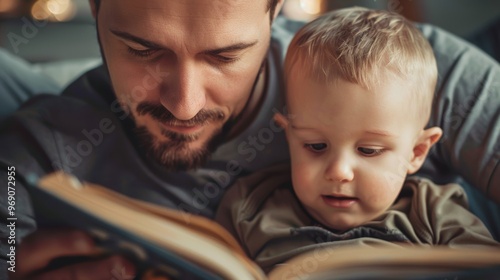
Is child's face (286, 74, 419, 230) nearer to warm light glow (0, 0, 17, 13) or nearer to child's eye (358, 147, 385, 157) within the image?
child's eye (358, 147, 385, 157)

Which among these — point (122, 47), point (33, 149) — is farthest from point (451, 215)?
point (33, 149)

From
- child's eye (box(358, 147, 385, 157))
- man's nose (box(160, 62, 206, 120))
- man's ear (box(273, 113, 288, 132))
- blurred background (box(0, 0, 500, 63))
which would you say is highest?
man's nose (box(160, 62, 206, 120))

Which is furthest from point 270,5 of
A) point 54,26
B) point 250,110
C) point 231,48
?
point 54,26

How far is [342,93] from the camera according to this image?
89cm

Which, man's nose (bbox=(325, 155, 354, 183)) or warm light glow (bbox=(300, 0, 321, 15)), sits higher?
man's nose (bbox=(325, 155, 354, 183))

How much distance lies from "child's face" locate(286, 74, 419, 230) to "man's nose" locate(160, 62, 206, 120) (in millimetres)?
149

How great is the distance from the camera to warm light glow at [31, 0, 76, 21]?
2.33m

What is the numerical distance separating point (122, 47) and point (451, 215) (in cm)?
56

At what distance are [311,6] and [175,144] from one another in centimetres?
126

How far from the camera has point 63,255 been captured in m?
0.79

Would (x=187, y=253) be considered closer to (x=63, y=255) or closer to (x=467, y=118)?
(x=63, y=255)

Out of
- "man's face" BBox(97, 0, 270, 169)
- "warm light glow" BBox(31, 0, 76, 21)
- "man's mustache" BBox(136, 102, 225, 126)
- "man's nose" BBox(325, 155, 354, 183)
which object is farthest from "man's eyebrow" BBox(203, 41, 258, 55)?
"warm light glow" BBox(31, 0, 76, 21)

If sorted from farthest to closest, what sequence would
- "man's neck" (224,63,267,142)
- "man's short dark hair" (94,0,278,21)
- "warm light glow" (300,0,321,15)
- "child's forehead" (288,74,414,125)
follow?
1. "warm light glow" (300,0,321,15)
2. "man's neck" (224,63,267,142)
3. "man's short dark hair" (94,0,278,21)
4. "child's forehead" (288,74,414,125)

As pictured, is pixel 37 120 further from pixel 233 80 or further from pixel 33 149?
pixel 233 80
